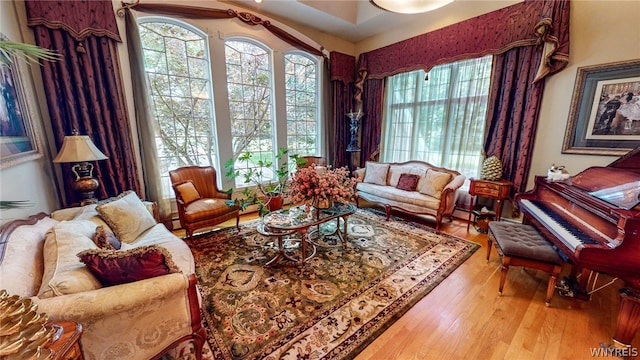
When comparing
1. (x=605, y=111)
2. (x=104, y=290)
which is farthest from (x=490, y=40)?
(x=104, y=290)

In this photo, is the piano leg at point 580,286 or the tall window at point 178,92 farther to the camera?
the tall window at point 178,92

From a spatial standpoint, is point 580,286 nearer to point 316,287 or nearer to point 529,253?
point 529,253

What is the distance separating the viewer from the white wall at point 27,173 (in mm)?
1741

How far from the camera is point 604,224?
1685mm

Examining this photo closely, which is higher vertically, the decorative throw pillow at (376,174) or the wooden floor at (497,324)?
the decorative throw pillow at (376,174)

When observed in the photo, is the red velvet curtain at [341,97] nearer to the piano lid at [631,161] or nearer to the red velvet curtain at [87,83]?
the red velvet curtain at [87,83]

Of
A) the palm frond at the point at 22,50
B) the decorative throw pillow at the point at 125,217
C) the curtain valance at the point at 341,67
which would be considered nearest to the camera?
the palm frond at the point at 22,50

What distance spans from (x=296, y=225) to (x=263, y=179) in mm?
2204

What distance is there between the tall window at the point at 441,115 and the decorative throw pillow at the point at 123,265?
4012mm

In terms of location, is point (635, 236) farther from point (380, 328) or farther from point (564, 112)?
point (564, 112)

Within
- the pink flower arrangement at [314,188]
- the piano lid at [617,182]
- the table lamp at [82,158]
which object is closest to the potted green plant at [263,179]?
the pink flower arrangement at [314,188]

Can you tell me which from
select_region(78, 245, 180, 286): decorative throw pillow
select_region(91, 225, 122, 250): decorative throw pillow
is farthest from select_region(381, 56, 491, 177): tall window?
select_region(91, 225, 122, 250): decorative throw pillow

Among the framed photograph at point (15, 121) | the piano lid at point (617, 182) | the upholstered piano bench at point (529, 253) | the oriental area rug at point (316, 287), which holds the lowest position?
the oriental area rug at point (316, 287)

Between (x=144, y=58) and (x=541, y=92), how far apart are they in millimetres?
4963
